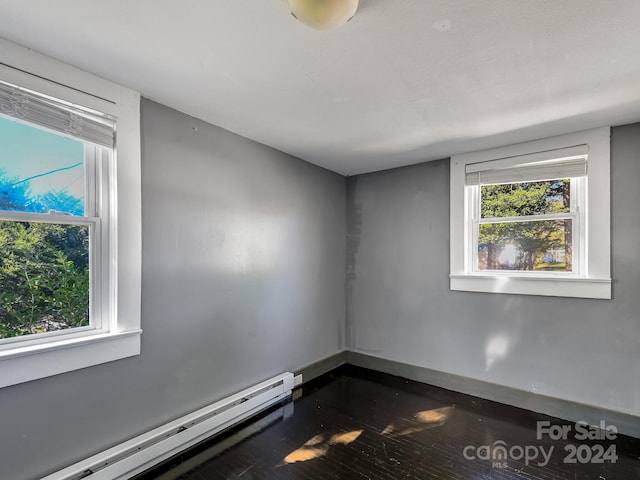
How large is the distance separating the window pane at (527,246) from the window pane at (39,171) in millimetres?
3187

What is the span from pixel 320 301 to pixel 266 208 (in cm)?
125

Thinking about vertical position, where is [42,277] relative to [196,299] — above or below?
above

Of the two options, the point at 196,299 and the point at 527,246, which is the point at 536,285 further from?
the point at 196,299

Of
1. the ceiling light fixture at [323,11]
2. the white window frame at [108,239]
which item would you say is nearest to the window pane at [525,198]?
the ceiling light fixture at [323,11]

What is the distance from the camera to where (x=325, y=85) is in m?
1.79

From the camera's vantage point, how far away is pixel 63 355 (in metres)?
1.58

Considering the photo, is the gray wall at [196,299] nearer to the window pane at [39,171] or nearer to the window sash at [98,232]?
the window sash at [98,232]

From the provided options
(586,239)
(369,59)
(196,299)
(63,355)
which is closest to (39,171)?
(63,355)

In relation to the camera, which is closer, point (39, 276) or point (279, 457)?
point (39, 276)

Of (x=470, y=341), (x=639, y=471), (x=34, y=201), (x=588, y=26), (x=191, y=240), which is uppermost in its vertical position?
(x=588, y=26)

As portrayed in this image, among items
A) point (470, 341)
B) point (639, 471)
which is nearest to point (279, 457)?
point (470, 341)

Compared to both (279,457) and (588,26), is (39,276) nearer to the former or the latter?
(279,457)

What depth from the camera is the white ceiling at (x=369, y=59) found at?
1.25 m

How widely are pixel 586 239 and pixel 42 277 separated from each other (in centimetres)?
365
